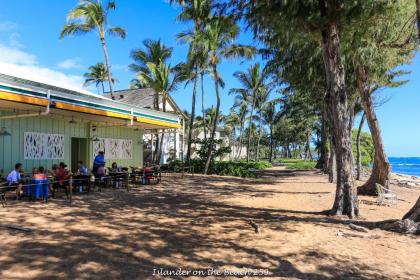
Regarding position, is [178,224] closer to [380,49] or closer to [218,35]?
[380,49]

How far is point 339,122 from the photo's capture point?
32.1 ft

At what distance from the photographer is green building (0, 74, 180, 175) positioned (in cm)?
1144

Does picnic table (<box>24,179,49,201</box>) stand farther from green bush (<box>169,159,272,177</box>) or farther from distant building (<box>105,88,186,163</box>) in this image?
distant building (<box>105,88,186,163</box>)

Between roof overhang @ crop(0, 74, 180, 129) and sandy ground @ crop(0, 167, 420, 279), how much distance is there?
11.0ft

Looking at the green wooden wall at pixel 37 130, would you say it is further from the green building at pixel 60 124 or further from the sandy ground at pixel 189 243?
the sandy ground at pixel 189 243

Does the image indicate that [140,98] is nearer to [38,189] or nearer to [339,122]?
[38,189]

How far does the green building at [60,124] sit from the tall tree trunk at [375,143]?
31.7 feet

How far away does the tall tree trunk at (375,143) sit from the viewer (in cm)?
1464

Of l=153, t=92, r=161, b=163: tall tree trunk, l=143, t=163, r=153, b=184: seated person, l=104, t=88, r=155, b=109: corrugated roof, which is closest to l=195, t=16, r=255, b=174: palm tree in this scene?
l=153, t=92, r=161, b=163: tall tree trunk

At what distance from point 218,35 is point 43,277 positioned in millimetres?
20903

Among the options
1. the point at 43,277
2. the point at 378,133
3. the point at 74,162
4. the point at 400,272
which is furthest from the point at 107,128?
the point at 400,272

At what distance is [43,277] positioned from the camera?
460cm

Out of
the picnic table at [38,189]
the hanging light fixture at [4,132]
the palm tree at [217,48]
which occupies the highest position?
the palm tree at [217,48]

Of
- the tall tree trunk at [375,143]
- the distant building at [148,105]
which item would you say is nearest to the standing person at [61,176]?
the tall tree trunk at [375,143]
